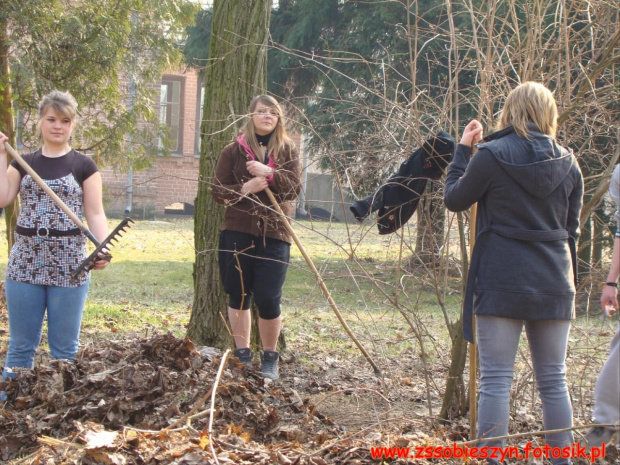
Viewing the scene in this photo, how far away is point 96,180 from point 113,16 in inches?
155

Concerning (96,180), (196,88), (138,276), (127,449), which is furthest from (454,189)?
(196,88)

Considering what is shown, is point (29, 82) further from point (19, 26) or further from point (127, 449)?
point (127, 449)

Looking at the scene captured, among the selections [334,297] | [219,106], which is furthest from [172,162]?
[219,106]

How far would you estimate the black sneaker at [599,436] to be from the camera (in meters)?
3.57

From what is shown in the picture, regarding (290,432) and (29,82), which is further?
(29,82)

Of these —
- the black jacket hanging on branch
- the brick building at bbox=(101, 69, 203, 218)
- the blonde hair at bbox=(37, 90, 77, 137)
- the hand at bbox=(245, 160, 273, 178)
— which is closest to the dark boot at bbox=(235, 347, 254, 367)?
the hand at bbox=(245, 160, 273, 178)

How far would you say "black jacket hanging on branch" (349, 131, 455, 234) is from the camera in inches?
161

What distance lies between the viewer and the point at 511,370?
11.3ft

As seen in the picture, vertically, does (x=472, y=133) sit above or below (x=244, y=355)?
above

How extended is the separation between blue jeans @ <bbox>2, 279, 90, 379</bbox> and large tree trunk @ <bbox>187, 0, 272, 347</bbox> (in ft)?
5.57

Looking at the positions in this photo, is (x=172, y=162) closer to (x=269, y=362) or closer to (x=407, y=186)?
(x=269, y=362)

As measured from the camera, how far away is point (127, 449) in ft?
10.3

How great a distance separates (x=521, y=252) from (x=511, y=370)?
0.54 metres

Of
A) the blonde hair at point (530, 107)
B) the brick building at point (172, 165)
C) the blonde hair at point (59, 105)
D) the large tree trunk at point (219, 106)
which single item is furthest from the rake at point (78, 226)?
the brick building at point (172, 165)
